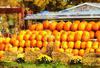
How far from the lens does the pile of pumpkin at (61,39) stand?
408 inches

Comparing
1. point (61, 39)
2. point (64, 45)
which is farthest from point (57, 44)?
point (61, 39)

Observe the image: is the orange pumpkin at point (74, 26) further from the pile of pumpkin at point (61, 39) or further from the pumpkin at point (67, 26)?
the pumpkin at point (67, 26)

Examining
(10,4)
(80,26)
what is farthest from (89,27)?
(10,4)

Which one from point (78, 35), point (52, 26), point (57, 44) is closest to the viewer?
point (57, 44)

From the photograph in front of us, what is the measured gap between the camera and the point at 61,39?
10.7m

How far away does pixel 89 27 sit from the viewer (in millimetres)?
10734

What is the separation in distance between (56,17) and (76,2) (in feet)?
57.7

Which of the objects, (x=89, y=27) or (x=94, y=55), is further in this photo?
(x=89, y=27)

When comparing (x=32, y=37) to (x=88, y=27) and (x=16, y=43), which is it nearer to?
(x=16, y=43)

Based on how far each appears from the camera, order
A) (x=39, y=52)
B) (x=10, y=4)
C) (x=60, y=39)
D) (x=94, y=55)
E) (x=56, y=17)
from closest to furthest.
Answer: (x=94, y=55), (x=39, y=52), (x=60, y=39), (x=56, y=17), (x=10, y=4)

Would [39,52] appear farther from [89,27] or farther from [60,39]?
[89,27]

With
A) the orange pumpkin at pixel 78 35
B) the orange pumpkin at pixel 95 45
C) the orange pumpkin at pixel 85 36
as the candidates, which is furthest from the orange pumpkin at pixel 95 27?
the orange pumpkin at pixel 95 45

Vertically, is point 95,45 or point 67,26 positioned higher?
point 67,26

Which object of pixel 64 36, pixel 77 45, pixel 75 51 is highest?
pixel 64 36
